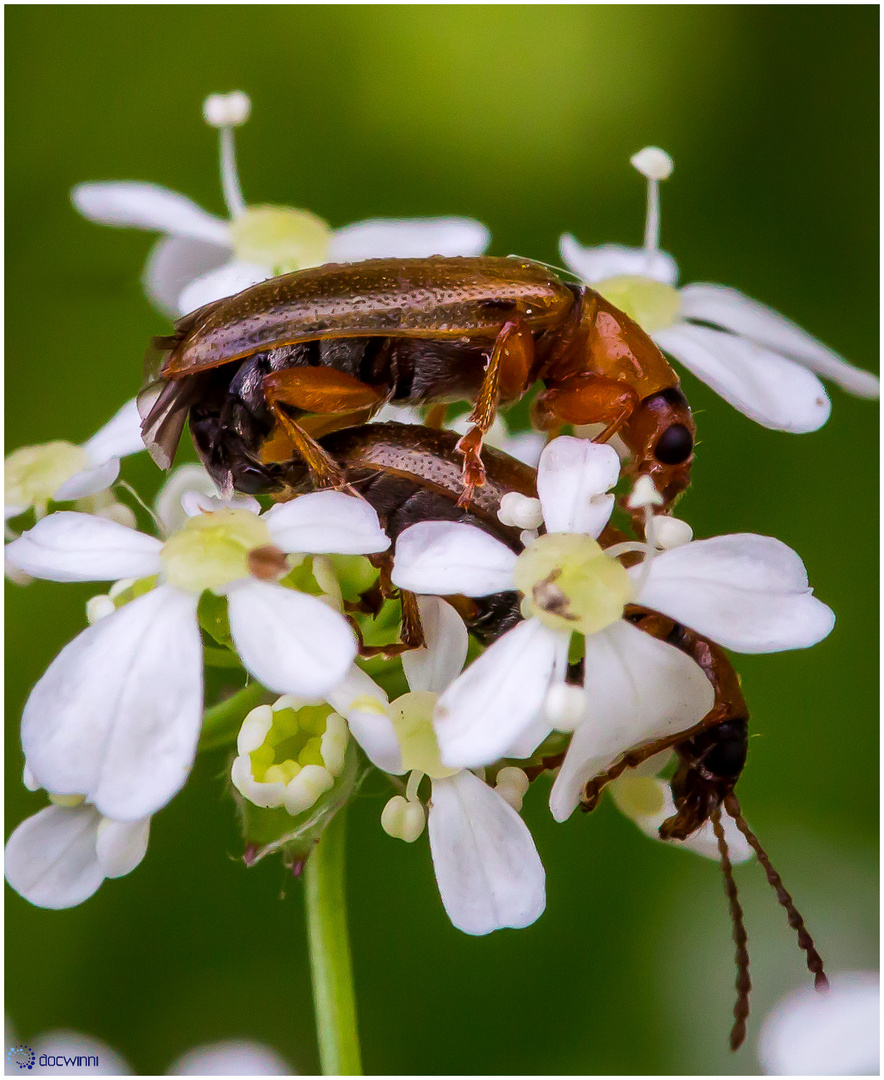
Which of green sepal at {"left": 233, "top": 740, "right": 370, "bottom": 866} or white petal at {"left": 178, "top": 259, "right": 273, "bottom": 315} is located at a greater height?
white petal at {"left": 178, "top": 259, "right": 273, "bottom": 315}

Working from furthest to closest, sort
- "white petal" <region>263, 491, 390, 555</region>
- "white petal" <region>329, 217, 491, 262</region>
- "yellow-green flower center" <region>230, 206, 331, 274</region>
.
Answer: "white petal" <region>329, 217, 491, 262</region>, "yellow-green flower center" <region>230, 206, 331, 274</region>, "white petal" <region>263, 491, 390, 555</region>

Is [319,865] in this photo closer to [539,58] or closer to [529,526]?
[529,526]

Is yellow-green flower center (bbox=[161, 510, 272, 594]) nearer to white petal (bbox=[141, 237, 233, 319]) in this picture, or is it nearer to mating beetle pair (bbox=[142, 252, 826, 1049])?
mating beetle pair (bbox=[142, 252, 826, 1049])

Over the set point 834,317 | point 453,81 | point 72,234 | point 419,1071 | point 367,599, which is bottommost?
point 419,1071

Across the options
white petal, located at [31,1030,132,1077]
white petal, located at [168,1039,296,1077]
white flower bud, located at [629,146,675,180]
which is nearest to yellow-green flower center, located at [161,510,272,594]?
white petal, located at [168,1039,296,1077]

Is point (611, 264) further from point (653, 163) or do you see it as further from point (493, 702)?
point (493, 702)

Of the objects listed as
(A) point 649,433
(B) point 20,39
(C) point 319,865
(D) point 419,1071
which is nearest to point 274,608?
(C) point 319,865
